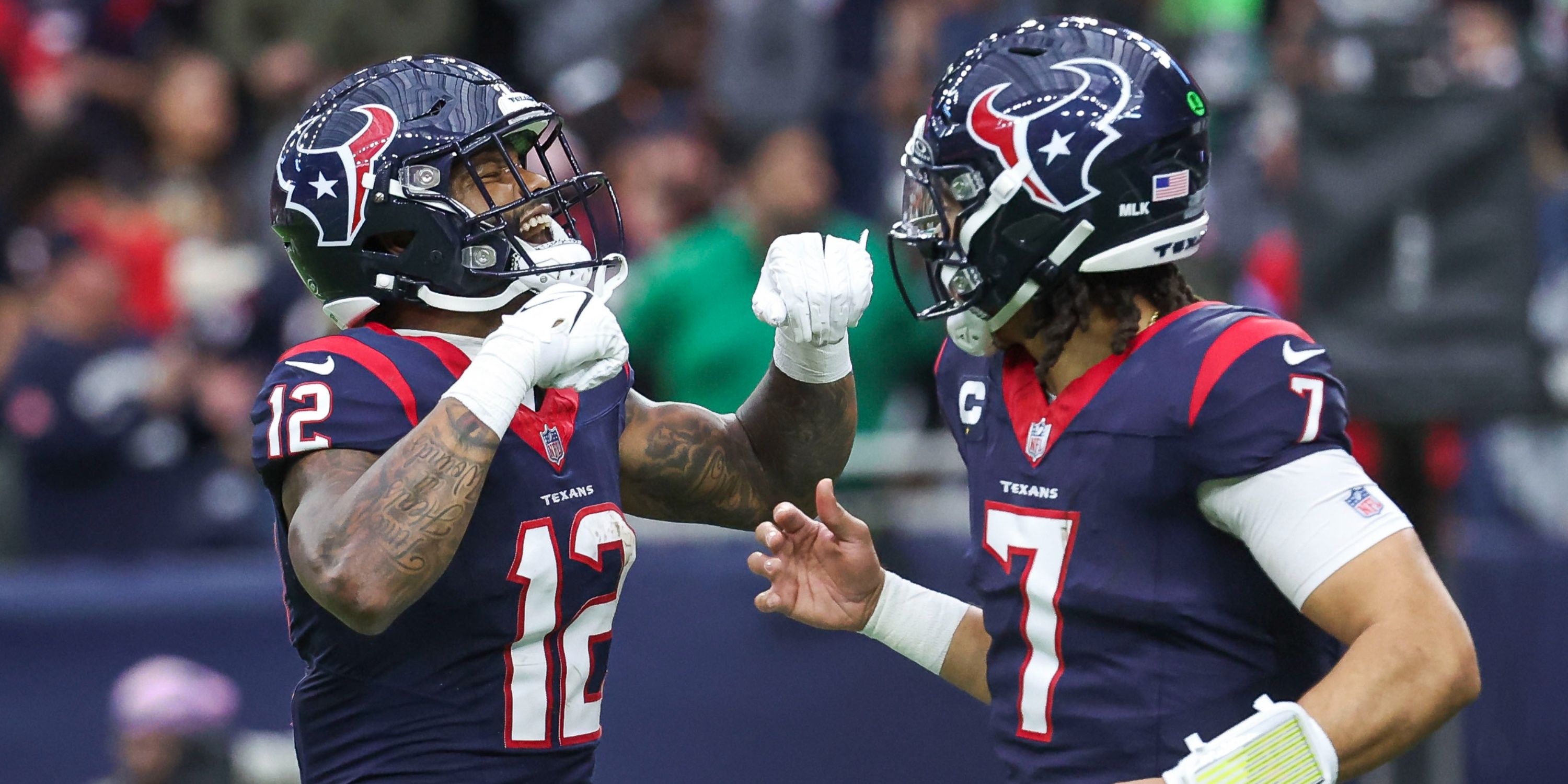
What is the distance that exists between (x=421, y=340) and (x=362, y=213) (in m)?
0.23

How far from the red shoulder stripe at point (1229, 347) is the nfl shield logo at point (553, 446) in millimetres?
1003

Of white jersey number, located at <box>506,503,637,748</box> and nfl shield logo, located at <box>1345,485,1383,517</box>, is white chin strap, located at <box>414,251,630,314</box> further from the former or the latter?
nfl shield logo, located at <box>1345,485,1383,517</box>

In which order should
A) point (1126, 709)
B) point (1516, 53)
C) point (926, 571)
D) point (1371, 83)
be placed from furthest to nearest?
1. point (926, 571)
2. point (1516, 53)
3. point (1371, 83)
4. point (1126, 709)

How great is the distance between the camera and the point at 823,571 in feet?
10.1

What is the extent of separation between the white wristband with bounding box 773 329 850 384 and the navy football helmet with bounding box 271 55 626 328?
1.35ft

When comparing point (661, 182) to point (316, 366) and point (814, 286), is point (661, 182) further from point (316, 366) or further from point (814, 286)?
point (316, 366)

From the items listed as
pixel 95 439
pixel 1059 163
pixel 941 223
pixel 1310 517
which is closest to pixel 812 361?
pixel 941 223

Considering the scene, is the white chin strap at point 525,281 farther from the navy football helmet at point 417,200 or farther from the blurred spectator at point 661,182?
the blurred spectator at point 661,182

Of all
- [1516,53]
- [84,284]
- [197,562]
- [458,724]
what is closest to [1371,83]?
[1516,53]

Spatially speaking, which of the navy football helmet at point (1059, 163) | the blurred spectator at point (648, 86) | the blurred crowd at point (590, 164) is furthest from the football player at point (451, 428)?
the blurred spectator at point (648, 86)

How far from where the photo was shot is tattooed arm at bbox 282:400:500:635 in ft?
8.59

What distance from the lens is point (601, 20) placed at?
8.41 m

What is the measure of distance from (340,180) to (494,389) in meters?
0.48

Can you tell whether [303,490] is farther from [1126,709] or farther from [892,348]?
[892,348]
